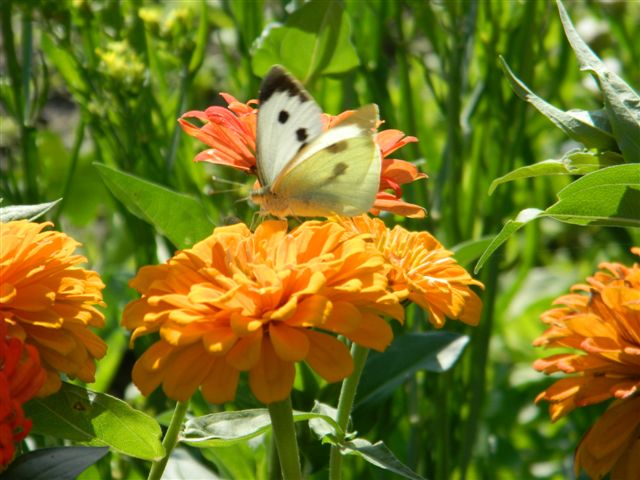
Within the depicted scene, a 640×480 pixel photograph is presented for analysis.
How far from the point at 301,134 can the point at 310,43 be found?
0.33 meters

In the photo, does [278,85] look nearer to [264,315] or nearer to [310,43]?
[264,315]

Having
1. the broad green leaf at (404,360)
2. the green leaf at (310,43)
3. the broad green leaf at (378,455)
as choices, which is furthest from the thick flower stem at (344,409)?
the green leaf at (310,43)

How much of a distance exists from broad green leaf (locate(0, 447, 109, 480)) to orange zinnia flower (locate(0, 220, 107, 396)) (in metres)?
0.03

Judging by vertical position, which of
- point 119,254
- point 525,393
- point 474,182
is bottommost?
point 525,393

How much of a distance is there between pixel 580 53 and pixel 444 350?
32cm

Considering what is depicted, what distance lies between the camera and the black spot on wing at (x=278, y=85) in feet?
2.02

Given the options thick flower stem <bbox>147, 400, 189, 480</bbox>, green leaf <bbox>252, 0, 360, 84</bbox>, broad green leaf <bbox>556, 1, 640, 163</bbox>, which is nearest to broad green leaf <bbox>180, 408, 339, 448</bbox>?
thick flower stem <bbox>147, 400, 189, 480</bbox>

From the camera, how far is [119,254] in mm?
1437

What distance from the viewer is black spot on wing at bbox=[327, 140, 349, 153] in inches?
24.9

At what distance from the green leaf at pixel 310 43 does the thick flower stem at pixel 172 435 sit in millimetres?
465

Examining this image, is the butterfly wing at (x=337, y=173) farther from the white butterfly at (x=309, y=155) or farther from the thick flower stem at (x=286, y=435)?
the thick flower stem at (x=286, y=435)

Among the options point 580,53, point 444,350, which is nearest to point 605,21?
point 444,350

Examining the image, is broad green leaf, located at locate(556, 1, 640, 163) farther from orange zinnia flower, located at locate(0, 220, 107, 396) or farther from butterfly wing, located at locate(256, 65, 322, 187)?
orange zinnia flower, located at locate(0, 220, 107, 396)

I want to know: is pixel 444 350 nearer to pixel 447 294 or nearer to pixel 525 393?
pixel 447 294
